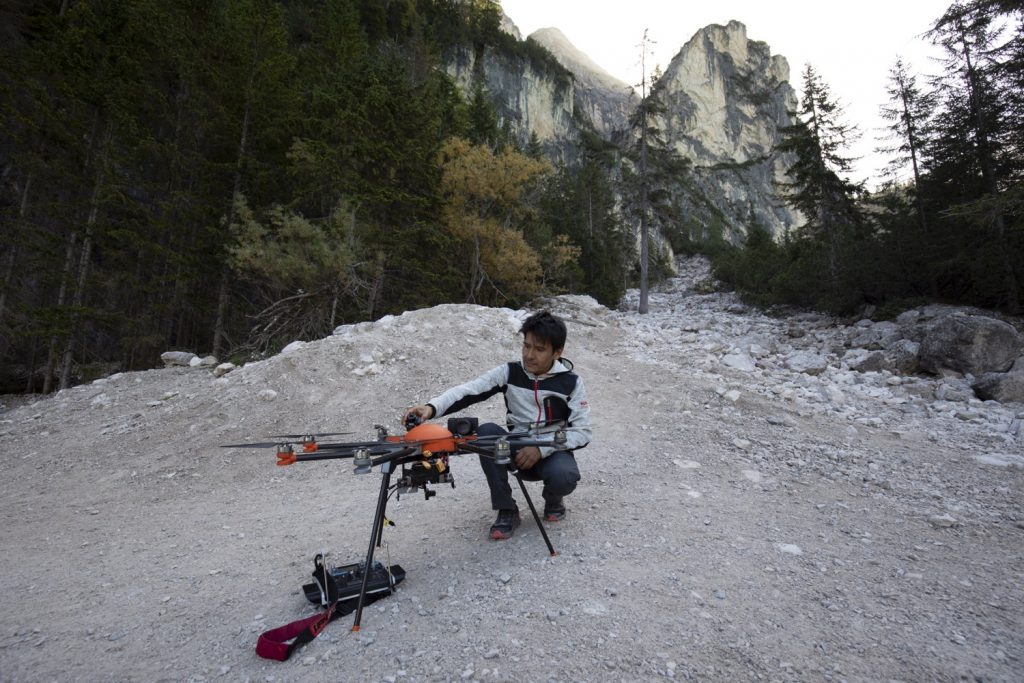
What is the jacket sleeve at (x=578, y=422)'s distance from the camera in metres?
2.93

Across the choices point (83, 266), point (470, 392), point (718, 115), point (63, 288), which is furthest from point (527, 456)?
point (718, 115)

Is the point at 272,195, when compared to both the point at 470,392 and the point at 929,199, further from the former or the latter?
the point at 929,199

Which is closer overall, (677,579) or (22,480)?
(677,579)

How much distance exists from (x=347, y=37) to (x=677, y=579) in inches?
912

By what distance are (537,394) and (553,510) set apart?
3.17 ft

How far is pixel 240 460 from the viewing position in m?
5.53

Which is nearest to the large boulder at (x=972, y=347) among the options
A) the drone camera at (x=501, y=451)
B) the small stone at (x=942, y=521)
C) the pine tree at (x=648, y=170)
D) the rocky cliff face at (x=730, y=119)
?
the small stone at (x=942, y=521)

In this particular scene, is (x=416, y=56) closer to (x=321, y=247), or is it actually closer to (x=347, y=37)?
(x=347, y=37)

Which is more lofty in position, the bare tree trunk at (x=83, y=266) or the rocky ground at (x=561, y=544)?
the bare tree trunk at (x=83, y=266)

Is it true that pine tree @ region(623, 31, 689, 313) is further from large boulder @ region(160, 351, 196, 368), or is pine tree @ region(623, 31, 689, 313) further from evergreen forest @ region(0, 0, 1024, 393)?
large boulder @ region(160, 351, 196, 368)

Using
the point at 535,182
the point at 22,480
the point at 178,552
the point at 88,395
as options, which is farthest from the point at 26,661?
the point at 535,182

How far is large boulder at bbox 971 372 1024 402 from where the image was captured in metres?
7.02

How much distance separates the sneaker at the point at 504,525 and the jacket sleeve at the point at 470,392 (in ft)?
2.75

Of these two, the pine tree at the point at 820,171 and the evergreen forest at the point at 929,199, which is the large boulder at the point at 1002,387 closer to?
the evergreen forest at the point at 929,199
